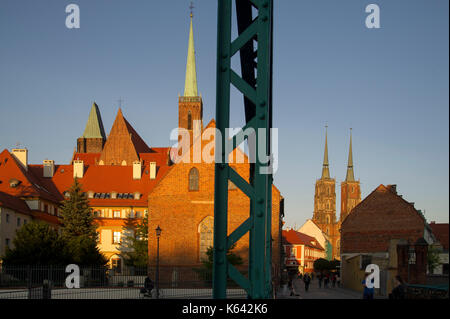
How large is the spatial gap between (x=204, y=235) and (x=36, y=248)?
41.9 feet

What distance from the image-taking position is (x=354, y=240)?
182ft

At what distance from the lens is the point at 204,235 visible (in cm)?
4544

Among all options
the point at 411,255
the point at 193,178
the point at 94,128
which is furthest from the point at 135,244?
the point at 94,128

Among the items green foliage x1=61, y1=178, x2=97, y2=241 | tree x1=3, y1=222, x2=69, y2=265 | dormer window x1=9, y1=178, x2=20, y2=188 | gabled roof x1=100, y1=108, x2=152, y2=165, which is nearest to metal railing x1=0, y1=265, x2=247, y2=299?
tree x1=3, y1=222, x2=69, y2=265

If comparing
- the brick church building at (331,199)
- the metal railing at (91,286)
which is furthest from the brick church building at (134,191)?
the brick church building at (331,199)

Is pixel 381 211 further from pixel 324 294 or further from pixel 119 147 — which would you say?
pixel 119 147

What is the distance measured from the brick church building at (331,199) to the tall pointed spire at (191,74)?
299 feet

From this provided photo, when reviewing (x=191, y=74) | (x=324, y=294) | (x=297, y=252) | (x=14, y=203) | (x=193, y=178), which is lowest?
(x=297, y=252)

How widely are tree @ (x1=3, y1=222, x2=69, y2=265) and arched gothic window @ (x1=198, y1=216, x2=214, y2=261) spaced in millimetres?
10360

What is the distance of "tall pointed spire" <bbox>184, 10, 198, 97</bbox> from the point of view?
105625 millimetres

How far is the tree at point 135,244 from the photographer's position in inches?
2262

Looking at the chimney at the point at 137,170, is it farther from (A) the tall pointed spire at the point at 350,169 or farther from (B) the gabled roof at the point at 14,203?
(A) the tall pointed spire at the point at 350,169
